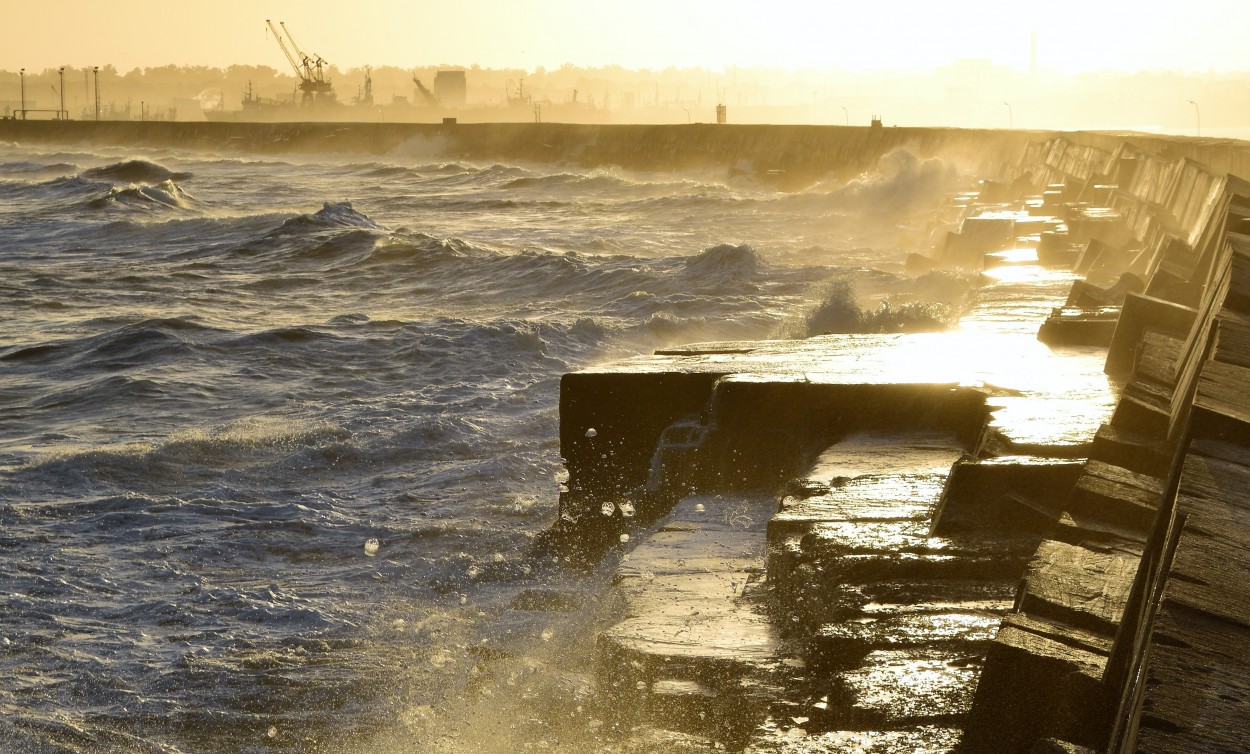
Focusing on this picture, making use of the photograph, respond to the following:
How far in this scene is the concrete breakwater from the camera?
2.68 meters

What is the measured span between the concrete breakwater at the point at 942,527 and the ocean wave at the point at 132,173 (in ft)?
143

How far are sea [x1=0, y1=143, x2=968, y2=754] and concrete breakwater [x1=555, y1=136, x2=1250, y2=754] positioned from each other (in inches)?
17.5

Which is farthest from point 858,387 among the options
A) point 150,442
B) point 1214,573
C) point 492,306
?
point 492,306

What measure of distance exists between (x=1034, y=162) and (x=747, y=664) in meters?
29.4

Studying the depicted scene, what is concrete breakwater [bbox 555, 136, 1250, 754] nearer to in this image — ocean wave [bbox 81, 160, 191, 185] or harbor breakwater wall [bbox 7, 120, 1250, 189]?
harbor breakwater wall [bbox 7, 120, 1250, 189]

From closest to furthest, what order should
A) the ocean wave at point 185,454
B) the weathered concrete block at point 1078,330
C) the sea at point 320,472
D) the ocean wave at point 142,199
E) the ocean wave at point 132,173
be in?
1. the sea at point 320,472
2. the weathered concrete block at point 1078,330
3. the ocean wave at point 185,454
4. the ocean wave at point 142,199
5. the ocean wave at point 132,173

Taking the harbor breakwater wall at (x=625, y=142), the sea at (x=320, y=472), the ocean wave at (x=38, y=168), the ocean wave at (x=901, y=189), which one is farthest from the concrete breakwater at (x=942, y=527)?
the ocean wave at (x=38, y=168)

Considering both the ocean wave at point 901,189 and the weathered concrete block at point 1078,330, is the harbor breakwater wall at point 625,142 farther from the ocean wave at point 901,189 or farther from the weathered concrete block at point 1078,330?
the weathered concrete block at point 1078,330

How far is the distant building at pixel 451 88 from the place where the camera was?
151125 mm

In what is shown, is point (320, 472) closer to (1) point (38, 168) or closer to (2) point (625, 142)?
(2) point (625, 142)

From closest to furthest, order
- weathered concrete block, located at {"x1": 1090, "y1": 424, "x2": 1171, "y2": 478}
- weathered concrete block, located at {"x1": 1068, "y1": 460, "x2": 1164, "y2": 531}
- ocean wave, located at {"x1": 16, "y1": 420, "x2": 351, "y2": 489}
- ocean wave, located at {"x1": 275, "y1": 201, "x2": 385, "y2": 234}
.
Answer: weathered concrete block, located at {"x1": 1068, "y1": 460, "x2": 1164, "y2": 531}
weathered concrete block, located at {"x1": 1090, "y1": 424, "x2": 1171, "y2": 478}
ocean wave, located at {"x1": 16, "y1": 420, "x2": 351, "y2": 489}
ocean wave, located at {"x1": 275, "y1": 201, "x2": 385, "y2": 234}

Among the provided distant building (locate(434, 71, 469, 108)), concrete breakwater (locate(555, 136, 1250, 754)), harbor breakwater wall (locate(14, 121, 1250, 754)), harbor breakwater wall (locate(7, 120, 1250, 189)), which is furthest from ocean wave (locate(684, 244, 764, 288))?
distant building (locate(434, 71, 469, 108))

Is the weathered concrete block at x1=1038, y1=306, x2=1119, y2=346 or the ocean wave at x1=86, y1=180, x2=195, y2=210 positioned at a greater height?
the weathered concrete block at x1=1038, y1=306, x2=1119, y2=346

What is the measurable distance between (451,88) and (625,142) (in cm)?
9987
